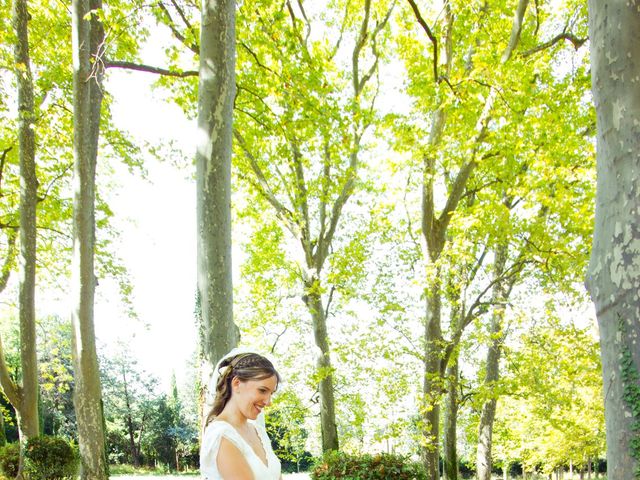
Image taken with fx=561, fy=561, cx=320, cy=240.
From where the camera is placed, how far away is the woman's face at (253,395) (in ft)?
8.67

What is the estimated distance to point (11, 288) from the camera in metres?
18.9

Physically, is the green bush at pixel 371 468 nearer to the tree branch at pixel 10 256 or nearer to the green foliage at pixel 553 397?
the green foliage at pixel 553 397

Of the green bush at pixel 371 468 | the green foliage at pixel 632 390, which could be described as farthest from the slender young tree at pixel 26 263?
the green foliage at pixel 632 390

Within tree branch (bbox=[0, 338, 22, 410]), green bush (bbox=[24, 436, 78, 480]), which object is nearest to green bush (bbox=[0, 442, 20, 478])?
green bush (bbox=[24, 436, 78, 480])

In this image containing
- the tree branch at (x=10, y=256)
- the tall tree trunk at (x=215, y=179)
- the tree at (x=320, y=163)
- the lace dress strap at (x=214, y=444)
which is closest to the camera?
the lace dress strap at (x=214, y=444)

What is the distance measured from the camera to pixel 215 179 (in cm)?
479

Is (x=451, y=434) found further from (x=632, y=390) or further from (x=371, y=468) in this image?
(x=632, y=390)

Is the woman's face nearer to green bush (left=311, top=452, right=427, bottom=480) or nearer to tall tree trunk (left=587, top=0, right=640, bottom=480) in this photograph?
tall tree trunk (left=587, top=0, right=640, bottom=480)

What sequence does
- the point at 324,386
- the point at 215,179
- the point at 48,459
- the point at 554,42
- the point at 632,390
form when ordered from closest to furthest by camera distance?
the point at 632,390 < the point at 215,179 < the point at 48,459 < the point at 554,42 < the point at 324,386

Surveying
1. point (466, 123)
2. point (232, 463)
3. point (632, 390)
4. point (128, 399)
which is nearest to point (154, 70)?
point (466, 123)

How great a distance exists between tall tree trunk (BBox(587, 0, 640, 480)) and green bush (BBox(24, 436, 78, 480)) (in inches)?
415

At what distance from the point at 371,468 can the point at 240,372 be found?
8177 mm

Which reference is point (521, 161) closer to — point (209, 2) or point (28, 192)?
point (209, 2)

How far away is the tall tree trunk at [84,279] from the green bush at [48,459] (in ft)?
12.0
